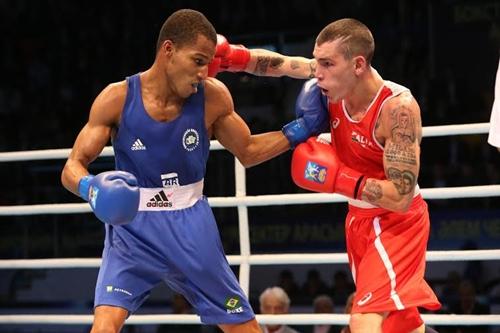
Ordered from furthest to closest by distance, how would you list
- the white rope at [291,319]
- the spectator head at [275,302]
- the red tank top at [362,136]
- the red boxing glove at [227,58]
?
1. the spectator head at [275,302]
2. the white rope at [291,319]
3. the red boxing glove at [227,58]
4. the red tank top at [362,136]

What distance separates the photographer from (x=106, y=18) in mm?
11344

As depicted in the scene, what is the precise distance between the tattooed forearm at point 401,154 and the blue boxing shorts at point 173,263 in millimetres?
710

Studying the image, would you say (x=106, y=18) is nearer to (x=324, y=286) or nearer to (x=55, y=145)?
(x=55, y=145)

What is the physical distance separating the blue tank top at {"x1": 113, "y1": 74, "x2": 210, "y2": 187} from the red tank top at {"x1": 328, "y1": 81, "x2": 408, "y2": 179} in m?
0.49

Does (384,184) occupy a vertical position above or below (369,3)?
below

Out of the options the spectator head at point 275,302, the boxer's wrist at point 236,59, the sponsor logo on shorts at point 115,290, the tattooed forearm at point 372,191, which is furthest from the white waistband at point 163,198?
the spectator head at point 275,302

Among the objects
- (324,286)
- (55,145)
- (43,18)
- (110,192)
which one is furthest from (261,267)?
(43,18)

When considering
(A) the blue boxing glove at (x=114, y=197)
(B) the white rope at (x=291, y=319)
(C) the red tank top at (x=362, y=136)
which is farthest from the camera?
(B) the white rope at (x=291, y=319)

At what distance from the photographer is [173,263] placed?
312 cm

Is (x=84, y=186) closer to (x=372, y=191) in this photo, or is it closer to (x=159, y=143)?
A: (x=159, y=143)

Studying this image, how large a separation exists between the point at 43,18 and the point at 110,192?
9253mm

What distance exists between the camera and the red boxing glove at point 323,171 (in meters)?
2.99

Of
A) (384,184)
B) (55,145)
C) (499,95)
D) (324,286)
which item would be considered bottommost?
(324,286)

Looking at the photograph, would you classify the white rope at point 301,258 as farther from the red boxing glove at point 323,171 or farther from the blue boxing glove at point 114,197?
the blue boxing glove at point 114,197
